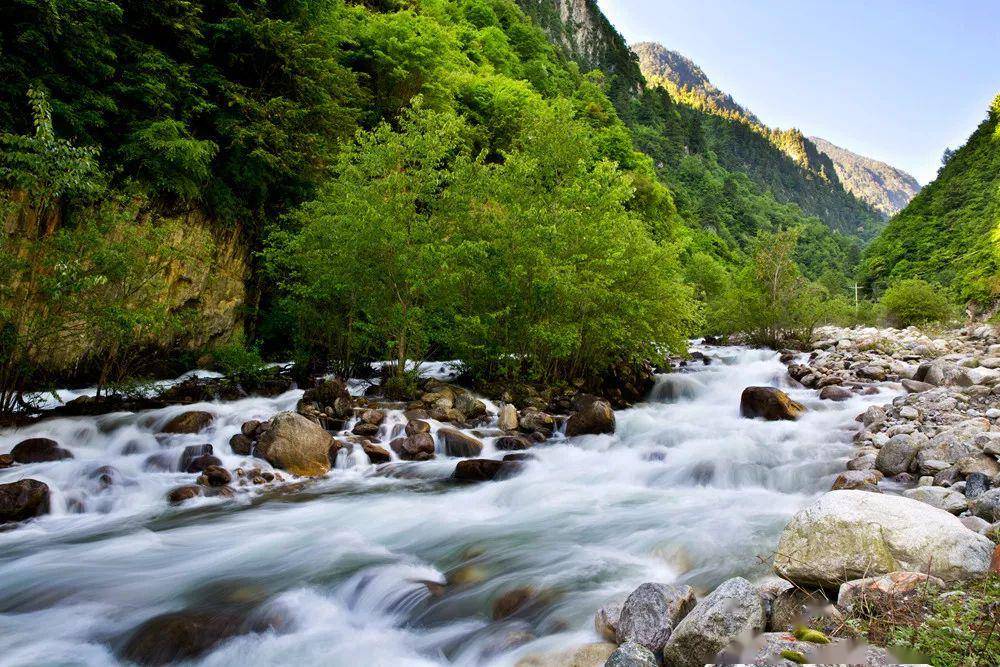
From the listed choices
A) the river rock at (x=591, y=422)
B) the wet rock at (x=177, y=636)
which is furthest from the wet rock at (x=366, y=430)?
the wet rock at (x=177, y=636)

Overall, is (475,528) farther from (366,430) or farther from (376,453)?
(366,430)

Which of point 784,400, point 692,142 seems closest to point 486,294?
point 784,400

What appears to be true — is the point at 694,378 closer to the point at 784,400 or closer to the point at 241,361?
the point at 784,400

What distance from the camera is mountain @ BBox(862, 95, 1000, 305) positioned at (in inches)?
1912

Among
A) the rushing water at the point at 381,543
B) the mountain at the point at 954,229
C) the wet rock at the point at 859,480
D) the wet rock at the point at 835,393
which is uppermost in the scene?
the mountain at the point at 954,229

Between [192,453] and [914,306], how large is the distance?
37275 mm

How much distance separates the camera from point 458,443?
10133 millimetres

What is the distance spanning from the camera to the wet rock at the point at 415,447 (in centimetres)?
976

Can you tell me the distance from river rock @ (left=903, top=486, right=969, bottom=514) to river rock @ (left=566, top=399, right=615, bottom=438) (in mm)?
6110

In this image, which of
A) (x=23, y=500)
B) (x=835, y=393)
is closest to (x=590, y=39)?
(x=835, y=393)

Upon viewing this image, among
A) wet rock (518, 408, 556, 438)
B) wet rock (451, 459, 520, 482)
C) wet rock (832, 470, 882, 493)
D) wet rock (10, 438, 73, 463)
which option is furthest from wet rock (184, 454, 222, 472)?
wet rock (832, 470, 882, 493)

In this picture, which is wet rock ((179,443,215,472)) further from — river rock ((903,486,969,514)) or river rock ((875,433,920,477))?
river rock ((875,433,920,477))

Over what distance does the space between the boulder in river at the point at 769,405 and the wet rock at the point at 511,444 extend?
5677 mm

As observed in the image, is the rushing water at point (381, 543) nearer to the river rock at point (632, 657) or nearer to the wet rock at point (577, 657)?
the wet rock at point (577, 657)
